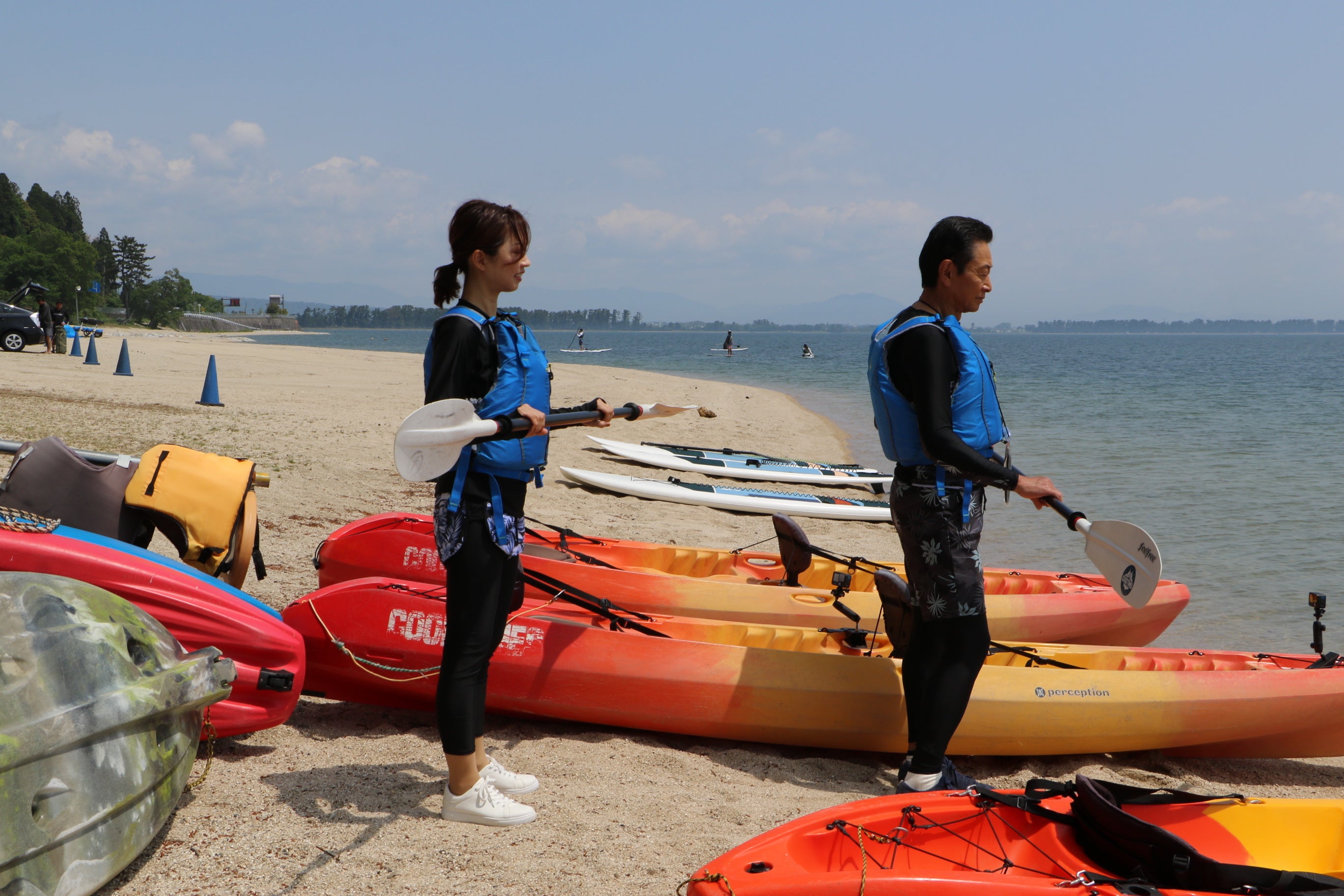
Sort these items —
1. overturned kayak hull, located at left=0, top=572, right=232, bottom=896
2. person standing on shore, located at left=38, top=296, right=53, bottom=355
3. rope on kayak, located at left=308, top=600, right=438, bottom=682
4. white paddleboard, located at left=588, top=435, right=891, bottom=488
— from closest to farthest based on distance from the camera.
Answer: overturned kayak hull, located at left=0, top=572, right=232, bottom=896 → rope on kayak, located at left=308, top=600, right=438, bottom=682 → white paddleboard, located at left=588, top=435, right=891, bottom=488 → person standing on shore, located at left=38, top=296, right=53, bottom=355

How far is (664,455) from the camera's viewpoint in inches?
486

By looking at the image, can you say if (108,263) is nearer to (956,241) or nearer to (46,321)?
(46,321)

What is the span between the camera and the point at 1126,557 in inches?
124

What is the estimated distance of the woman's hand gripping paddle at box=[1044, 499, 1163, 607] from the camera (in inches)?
119

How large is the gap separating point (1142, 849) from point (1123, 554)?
1.03 meters

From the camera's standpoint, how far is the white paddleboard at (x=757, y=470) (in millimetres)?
11695

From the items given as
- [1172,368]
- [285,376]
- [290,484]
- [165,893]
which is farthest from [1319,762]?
[1172,368]

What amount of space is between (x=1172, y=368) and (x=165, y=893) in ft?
204

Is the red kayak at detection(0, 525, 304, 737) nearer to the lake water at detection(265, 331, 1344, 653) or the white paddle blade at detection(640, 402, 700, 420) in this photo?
the white paddle blade at detection(640, 402, 700, 420)

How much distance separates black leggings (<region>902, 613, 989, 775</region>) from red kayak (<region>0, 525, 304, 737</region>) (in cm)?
219

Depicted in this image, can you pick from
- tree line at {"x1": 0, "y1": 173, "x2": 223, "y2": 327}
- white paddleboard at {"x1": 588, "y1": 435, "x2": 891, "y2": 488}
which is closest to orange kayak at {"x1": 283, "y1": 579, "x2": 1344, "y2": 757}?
white paddleboard at {"x1": 588, "y1": 435, "x2": 891, "y2": 488}

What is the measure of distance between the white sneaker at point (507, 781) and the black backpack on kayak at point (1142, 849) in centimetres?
145

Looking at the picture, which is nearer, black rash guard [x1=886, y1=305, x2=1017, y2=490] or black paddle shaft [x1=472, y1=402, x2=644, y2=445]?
black paddle shaft [x1=472, y1=402, x2=644, y2=445]

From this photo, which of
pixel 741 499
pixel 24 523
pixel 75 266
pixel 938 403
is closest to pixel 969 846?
pixel 938 403
